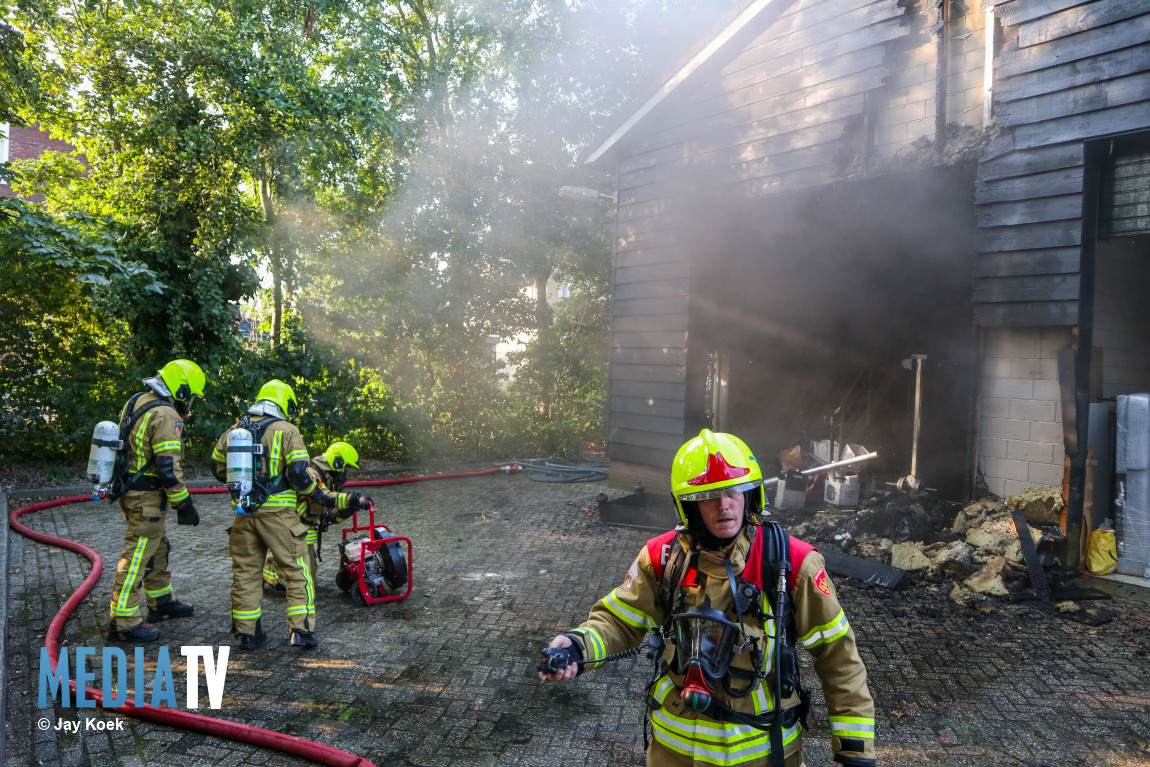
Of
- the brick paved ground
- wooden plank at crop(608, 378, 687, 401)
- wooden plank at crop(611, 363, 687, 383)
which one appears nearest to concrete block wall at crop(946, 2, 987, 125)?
wooden plank at crop(611, 363, 687, 383)

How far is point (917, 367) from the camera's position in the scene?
9688 millimetres

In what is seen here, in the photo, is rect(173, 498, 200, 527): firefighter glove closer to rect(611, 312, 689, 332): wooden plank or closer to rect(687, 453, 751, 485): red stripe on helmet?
rect(687, 453, 751, 485): red stripe on helmet

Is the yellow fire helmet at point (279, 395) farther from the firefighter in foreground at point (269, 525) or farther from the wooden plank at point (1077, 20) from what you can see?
the wooden plank at point (1077, 20)

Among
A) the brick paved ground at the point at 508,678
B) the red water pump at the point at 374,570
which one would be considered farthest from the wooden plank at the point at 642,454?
the red water pump at the point at 374,570

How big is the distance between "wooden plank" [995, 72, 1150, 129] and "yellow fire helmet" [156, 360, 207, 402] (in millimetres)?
8318

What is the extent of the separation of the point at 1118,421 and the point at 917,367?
10.4 ft

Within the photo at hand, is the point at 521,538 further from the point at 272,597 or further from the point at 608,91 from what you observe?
the point at 608,91

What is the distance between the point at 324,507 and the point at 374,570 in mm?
780

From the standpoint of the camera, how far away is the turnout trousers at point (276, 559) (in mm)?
4836

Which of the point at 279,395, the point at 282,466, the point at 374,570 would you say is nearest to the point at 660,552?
the point at 282,466

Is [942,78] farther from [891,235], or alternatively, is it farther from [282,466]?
[282,466]

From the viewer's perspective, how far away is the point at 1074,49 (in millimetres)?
6566

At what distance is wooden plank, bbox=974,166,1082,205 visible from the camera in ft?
21.7

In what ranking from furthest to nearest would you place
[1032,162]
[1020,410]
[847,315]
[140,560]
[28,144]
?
1. [28,144]
2. [847,315]
3. [1020,410]
4. [1032,162]
5. [140,560]
